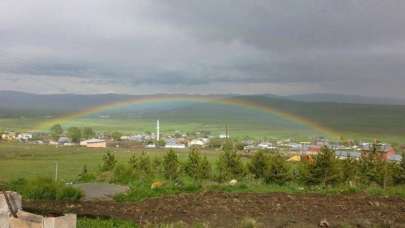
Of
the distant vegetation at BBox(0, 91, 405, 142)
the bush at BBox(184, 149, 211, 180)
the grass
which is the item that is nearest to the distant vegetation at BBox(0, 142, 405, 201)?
the bush at BBox(184, 149, 211, 180)

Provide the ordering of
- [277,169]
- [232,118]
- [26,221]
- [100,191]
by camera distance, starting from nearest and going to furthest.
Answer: [26,221]
[100,191]
[277,169]
[232,118]

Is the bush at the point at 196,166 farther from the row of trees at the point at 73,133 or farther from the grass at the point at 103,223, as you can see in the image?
the row of trees at the point at 73,133

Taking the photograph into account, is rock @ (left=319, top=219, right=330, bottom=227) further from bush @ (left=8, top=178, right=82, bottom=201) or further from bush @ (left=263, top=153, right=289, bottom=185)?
bush @ (left=263, top=153, right=289, bottom=185)

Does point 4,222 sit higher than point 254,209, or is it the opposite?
point 4,222

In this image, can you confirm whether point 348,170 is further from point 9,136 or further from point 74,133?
point 74,133

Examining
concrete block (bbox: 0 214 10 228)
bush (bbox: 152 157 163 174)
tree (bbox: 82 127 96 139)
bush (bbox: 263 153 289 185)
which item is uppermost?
concrete block (bbox: 0 214 10 228)

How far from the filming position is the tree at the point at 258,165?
69.1 ft

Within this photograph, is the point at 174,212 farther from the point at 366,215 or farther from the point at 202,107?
the point at 202,107

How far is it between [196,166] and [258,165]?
9.63 ft

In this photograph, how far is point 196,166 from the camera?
71.7 feet

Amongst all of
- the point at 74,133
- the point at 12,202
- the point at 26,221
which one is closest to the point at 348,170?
the point at 12,202

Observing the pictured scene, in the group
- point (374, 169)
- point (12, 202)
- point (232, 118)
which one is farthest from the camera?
point (232, 118)

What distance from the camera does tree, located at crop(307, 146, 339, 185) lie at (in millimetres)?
18562

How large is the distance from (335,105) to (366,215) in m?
140
